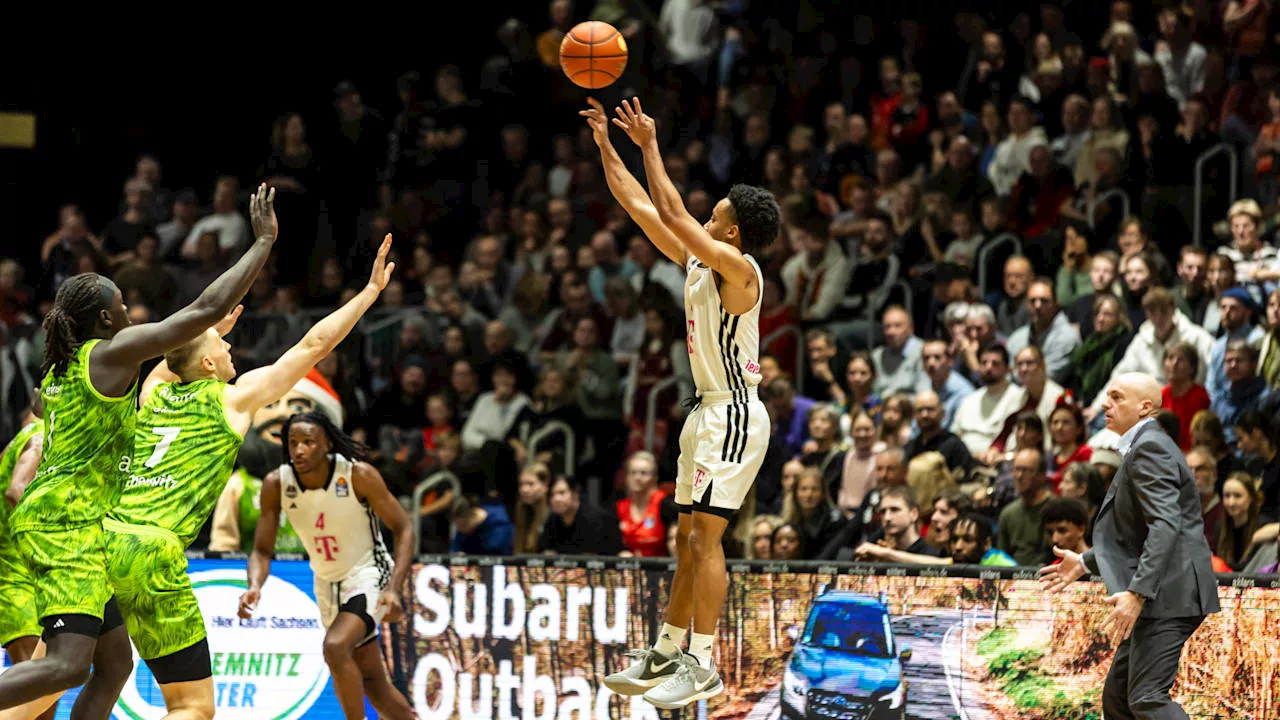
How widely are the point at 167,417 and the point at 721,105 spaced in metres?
11.1

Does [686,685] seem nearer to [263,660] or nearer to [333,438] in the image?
[333,438]

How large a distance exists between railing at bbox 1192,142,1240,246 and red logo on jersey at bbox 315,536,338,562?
25.1 ft

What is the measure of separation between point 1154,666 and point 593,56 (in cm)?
388

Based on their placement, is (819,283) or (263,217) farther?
(819,283)

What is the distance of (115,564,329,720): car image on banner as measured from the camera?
10.9 m

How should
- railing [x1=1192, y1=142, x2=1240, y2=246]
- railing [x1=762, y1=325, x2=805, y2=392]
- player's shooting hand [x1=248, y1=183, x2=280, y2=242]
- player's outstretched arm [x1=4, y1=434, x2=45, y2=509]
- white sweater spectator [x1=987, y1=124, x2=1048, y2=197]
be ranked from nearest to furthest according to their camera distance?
1. player's shooting hand [x1=248, y1=183, x2=280, y2=242]
2. player's outstretched arm [x1=4, y1=434, x2=45, y2=509]
3. railing [x1=1192, y1=142, x2=1240, y2=246]
4. railing [x1=762, y1=325, x2=805, y2=392]
5. white sweater spectator [x1=987, y1=124, x2=1048, y2=197]

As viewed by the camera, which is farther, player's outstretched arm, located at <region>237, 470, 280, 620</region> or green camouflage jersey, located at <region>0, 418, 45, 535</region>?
player's outstretched arm, located at <region>237, 470, 280, 620</region>

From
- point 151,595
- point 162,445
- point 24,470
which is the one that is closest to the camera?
point 151,595

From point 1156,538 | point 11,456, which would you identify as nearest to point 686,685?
point 1156,538

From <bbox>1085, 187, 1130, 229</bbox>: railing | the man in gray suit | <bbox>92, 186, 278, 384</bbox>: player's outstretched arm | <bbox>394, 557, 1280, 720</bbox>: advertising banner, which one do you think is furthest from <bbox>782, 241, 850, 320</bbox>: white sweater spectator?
<bbox>92, 186, 278, 384</bbox>: player's outstretched arm

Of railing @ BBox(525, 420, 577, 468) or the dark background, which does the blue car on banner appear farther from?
the dark background

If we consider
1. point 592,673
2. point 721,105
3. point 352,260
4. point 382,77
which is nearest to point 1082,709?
point 592,673

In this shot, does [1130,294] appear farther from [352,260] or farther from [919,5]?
[352,260]

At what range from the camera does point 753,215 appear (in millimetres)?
8094
